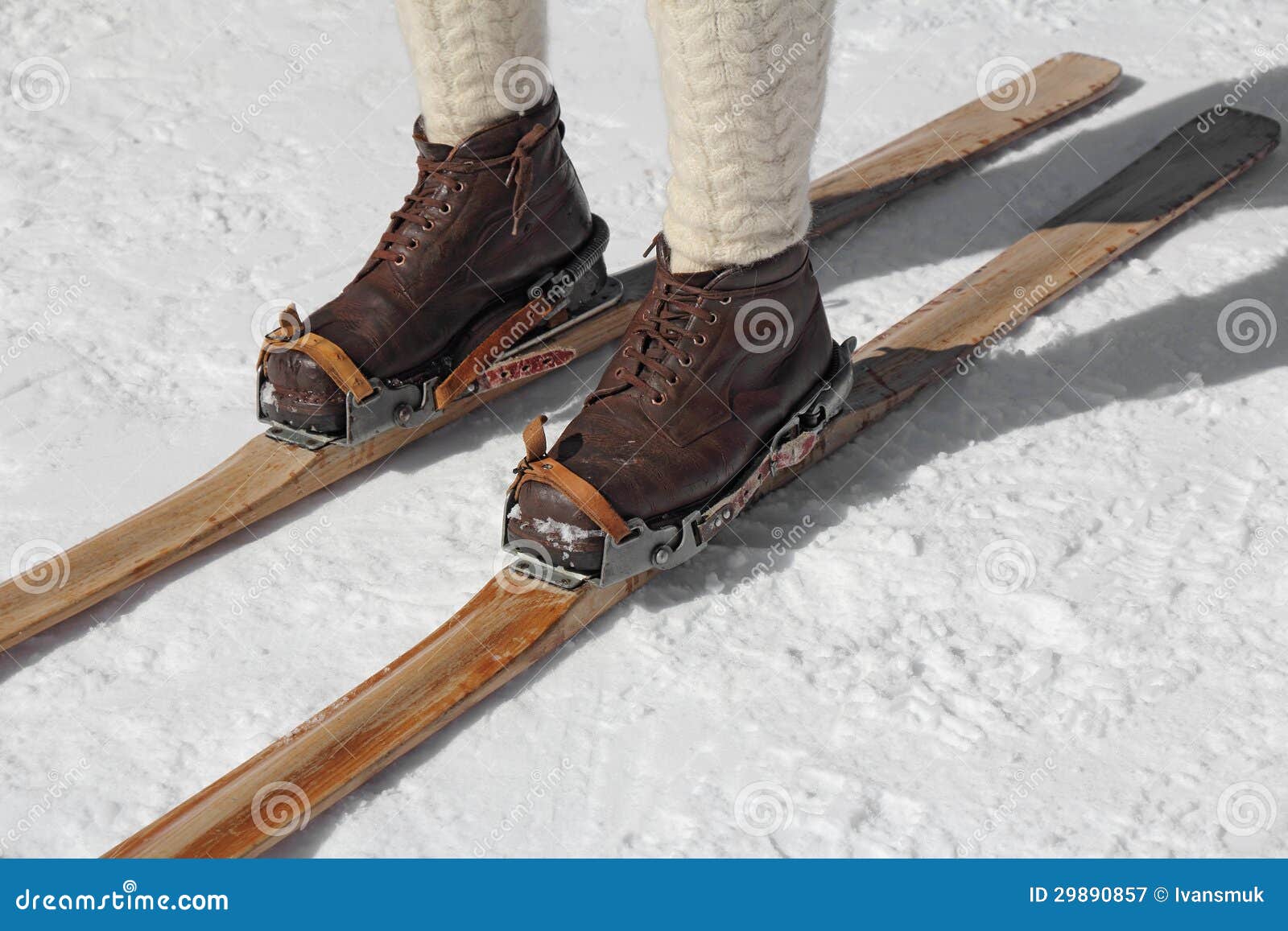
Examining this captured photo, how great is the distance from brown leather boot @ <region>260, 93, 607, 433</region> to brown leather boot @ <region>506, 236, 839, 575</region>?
35 centimetres

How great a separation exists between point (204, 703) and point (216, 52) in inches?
95.6

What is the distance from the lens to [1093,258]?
2.50 metres

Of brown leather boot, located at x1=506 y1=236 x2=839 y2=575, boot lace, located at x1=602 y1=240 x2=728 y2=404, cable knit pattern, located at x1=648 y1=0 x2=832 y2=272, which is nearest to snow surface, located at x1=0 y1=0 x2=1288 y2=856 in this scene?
brown leather boot, located at x1=506 y1=236 x2=839 y2=575

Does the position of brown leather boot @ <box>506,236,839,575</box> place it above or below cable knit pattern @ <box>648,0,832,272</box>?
below

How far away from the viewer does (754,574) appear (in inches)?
75.6

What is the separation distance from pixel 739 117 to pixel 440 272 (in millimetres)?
625

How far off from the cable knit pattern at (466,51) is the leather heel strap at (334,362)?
42 centimetres

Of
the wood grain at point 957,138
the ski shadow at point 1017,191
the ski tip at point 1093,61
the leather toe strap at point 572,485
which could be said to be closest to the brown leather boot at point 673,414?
the leather toe strap at point 572,485

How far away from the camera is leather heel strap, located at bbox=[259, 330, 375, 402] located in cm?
201

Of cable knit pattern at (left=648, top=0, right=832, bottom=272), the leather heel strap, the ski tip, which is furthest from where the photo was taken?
the ski tip

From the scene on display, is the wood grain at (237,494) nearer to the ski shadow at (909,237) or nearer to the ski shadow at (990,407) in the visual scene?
Result: the ski shadow at (909,237)

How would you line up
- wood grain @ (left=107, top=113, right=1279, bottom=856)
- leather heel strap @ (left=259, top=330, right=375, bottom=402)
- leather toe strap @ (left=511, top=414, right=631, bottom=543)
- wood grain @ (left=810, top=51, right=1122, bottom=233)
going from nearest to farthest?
wood grain @ (left=107, top=113, right=1279, bottom=856)
leather toe strap @ (left=511, top=414, right=631, bottom=543)
leather heel strap @ (left=259, top=330, right=375, bottom=402)
wood grain @ (left=810, top=51, right=1122, bottom=233)

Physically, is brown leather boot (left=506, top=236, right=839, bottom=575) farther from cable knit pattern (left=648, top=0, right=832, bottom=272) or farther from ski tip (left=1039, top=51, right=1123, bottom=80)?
ski tip (left=1039, top=51, right=1123, bottom=80)

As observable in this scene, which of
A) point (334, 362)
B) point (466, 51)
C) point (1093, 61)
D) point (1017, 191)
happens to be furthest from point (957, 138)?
point (334, 362)
